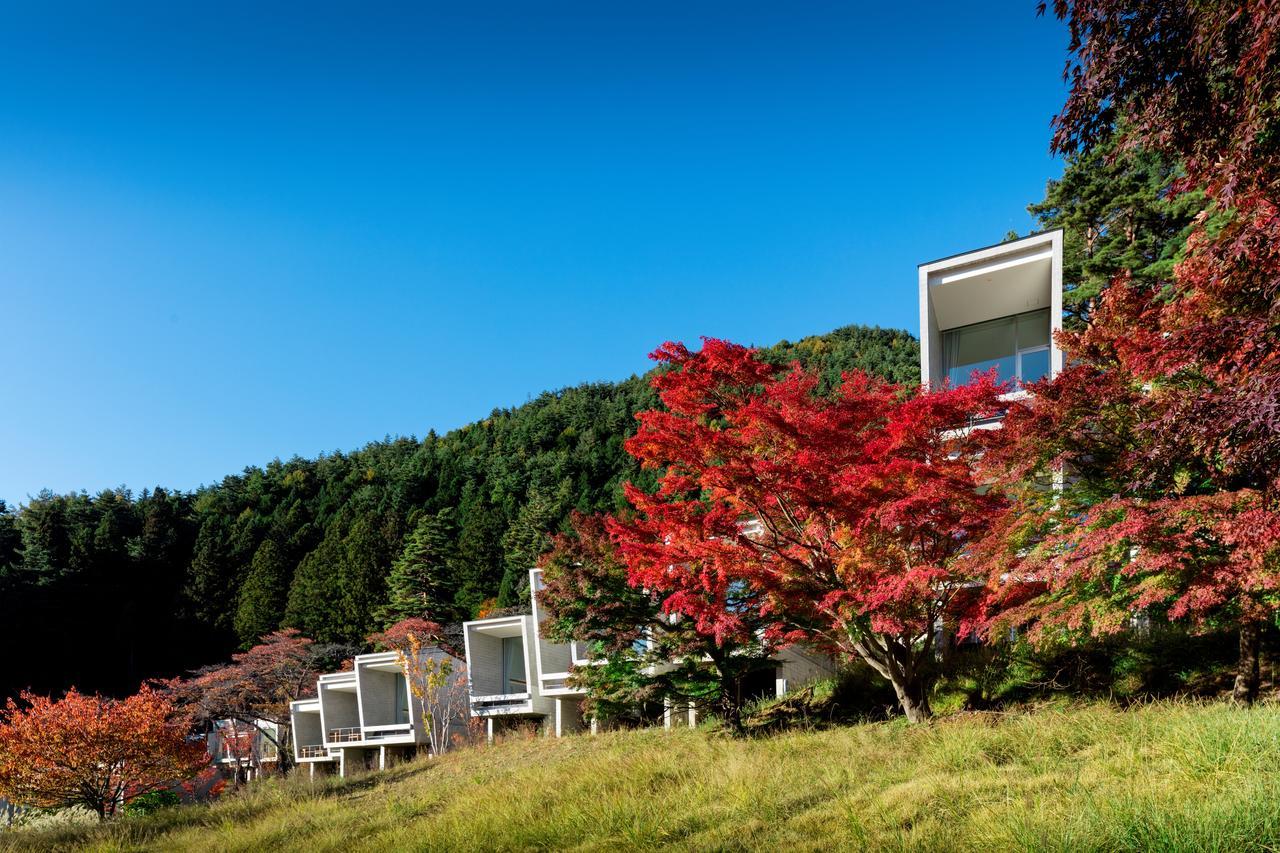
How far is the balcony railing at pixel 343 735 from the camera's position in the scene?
111 ft

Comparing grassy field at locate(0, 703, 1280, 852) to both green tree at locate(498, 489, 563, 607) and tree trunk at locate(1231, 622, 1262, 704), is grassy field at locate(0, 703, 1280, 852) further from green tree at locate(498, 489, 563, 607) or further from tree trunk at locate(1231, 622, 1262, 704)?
green tree at locate(498, 489, 563, 607)

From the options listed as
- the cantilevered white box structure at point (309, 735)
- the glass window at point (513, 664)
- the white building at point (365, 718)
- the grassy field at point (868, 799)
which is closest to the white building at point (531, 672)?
the glass window at point (513, 664)

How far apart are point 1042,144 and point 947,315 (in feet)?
32.4

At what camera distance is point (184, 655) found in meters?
53.9

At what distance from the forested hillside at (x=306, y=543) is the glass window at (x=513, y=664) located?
11268 mm

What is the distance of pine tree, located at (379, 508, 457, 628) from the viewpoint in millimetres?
44531

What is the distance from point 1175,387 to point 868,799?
→ 620cm

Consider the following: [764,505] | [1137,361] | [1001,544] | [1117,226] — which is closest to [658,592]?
[764,505]

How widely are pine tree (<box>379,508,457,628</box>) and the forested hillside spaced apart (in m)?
0.12

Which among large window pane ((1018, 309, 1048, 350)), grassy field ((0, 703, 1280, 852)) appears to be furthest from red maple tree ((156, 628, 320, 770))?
large window pane ((1018, 309, 1048, 350))

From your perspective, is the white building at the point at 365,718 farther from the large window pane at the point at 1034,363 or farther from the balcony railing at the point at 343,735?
the large window pane at the point at 1034,363

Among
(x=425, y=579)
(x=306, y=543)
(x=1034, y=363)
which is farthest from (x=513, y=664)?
(x=306, y=543)

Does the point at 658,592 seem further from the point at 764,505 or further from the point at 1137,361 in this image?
the point at 1137,361

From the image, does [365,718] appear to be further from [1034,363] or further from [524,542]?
[1034,363]
